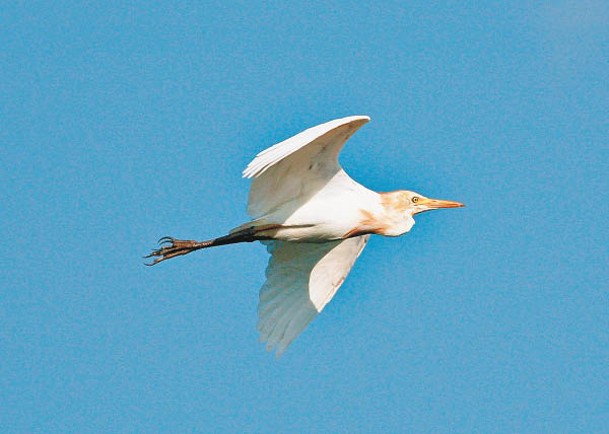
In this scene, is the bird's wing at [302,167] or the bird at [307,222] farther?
the bird at [307,222]

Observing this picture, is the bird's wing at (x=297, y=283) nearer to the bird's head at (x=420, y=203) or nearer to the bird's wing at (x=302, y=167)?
the bird's head at (x=420, y=203)

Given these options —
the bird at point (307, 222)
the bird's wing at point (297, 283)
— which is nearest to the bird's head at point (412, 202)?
the bird at point (307, 222)

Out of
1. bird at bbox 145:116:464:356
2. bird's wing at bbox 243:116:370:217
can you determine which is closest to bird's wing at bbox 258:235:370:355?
bird at bbox 145:116:464:356

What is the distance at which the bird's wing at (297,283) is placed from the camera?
55.3 ft

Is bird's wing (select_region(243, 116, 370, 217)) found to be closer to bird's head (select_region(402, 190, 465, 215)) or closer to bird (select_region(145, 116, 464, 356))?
bird (select_region(145, 116, 464, 356))

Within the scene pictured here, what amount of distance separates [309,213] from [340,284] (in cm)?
172

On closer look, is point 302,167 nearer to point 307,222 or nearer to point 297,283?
point 307,222

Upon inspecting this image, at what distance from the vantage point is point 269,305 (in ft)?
55.6

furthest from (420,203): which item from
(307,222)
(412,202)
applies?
(307,222)

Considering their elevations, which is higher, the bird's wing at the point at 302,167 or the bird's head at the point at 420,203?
the bird's wing at the point at 302,167

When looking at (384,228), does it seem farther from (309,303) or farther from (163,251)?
(163,251)

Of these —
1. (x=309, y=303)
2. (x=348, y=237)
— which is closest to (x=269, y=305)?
(x=309, y=303)

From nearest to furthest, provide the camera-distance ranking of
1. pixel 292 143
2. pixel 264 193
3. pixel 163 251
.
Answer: pixel 292 143
pixel 264 193
pixel 163 251

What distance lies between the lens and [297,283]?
17047 millimetres
